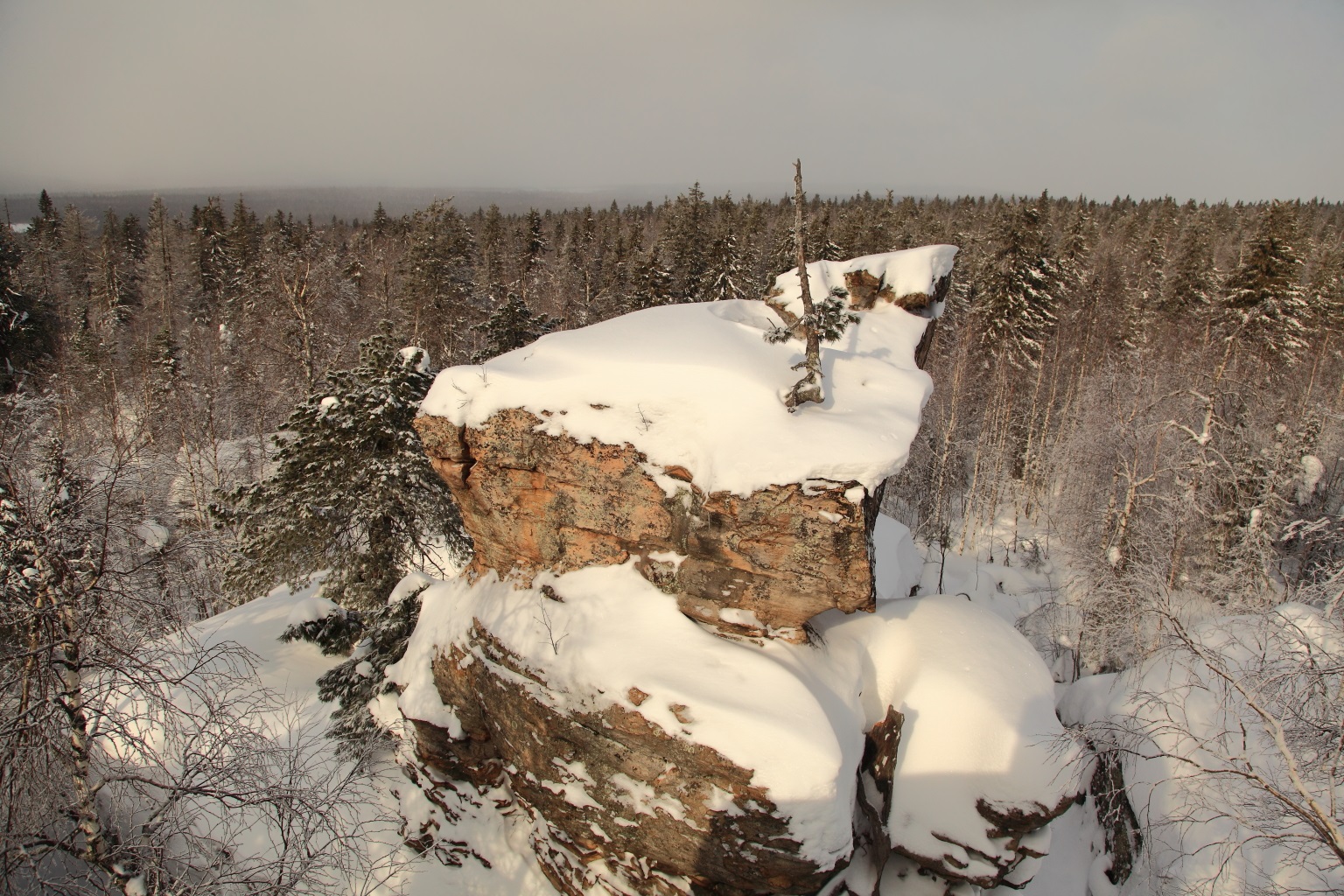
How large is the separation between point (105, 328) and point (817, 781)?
156 ft

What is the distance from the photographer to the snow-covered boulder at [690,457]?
23.4ft

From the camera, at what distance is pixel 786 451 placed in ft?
23.3

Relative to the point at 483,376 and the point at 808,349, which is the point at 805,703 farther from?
the point at 483,376

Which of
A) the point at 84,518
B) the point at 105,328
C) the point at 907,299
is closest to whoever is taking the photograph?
the point at 84,518

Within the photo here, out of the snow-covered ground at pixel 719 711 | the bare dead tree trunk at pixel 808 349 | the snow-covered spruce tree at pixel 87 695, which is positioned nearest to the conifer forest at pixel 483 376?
the snow-covered spruce tree at pixel 87 695

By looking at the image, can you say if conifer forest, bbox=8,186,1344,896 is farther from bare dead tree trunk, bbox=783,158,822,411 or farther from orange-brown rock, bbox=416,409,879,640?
orange-brown rock, bbox=416,409,879,640

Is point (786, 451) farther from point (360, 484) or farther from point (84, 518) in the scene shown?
point (360, 484)

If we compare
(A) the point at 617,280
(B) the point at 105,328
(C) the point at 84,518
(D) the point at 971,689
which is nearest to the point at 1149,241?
(A) the point at 617,280

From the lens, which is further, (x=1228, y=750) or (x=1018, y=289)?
(x=1018, y=289)

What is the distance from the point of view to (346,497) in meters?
12.0

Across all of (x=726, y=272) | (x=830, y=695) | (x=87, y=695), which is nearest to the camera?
(x=87, y=695)

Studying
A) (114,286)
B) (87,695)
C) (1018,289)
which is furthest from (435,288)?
(114,286)

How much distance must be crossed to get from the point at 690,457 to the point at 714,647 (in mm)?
2312

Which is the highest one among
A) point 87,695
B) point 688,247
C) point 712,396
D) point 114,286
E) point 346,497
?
point 688,247
